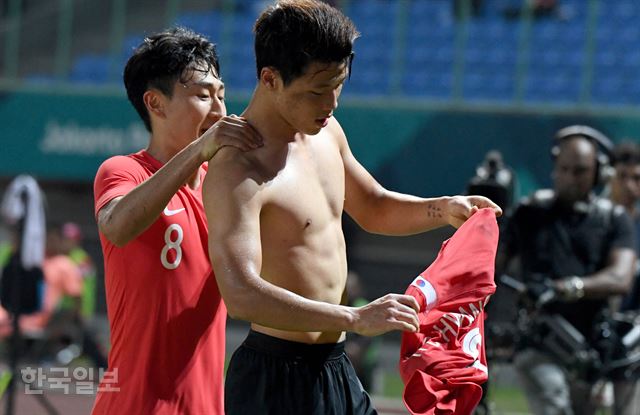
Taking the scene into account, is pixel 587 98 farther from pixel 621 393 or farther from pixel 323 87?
pixel 323 87

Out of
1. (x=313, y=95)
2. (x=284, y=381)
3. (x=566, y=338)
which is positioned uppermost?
(x=313, y=95)

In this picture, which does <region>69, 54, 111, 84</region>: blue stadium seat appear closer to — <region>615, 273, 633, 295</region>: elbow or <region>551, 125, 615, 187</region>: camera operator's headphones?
<region>551, 125, 615, 187</region>: camera operator's headphones

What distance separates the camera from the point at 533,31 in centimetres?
1653

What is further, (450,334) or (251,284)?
(450,334)

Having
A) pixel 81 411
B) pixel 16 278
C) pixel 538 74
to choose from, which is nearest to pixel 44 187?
pixel 538 74

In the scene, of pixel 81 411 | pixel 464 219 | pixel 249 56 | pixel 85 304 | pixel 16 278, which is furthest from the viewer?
pixel 249 56

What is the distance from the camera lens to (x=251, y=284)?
10.5 ft

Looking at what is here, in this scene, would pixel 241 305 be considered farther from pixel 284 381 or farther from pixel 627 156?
pixel 627 156

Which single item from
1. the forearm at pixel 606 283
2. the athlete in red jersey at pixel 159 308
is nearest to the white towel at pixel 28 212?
the forearm at pixel 606 283

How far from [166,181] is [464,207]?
2.92 feet

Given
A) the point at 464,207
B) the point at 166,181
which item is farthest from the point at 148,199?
the point at 464,207

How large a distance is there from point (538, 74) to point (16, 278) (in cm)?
997

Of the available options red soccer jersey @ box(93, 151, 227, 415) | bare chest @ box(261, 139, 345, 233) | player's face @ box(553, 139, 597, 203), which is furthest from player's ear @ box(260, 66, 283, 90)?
player's face @ box(553, 139, 597, 203)

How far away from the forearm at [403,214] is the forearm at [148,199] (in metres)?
0.70
